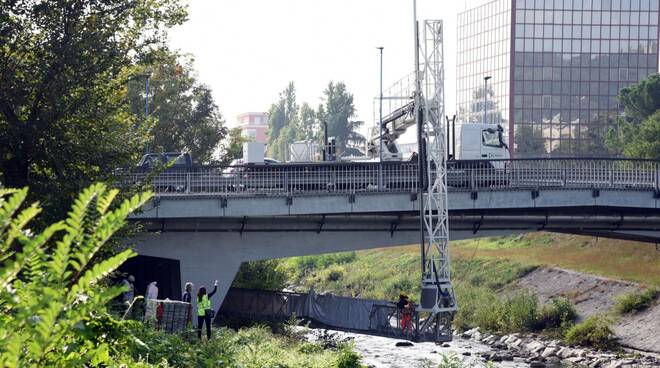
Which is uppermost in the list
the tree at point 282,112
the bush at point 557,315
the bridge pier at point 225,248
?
the tree at point 282,112

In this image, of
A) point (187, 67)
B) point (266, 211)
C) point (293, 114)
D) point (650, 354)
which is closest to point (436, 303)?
point (266, 211)

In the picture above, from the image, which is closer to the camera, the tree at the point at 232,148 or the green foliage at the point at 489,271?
the green foliage at the point at 489,271

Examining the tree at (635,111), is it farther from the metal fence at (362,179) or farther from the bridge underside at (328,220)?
the bridge underside at (328,220)

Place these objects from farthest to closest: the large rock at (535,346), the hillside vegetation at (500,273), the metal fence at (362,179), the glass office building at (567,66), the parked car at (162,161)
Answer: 1. the glass office building at (567,66)
2. the hillside vegetation at (500,273)
3. the large rock at (535,346)
4. the metal fence at (362,179)
5. the parked car at (162,161)

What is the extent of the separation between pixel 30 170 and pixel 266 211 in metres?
10.7

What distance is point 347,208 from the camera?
37875 millimetres

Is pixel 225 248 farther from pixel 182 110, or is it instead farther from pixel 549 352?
pixel 182 110

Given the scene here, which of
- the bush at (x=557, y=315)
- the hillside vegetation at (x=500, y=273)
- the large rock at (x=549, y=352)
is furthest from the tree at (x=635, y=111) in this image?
the large rock at (x=549, y=352)

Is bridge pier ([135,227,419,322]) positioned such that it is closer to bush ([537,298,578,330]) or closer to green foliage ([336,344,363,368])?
green foliage ([336,344,363,368])

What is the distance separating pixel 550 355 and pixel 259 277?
13.0 metres

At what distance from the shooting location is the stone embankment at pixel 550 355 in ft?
141

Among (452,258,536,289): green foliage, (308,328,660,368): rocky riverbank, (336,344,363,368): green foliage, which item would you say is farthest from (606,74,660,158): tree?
(336,344,363,368): green foliage

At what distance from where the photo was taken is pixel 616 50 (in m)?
116

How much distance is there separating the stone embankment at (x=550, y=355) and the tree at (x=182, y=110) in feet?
93.6
